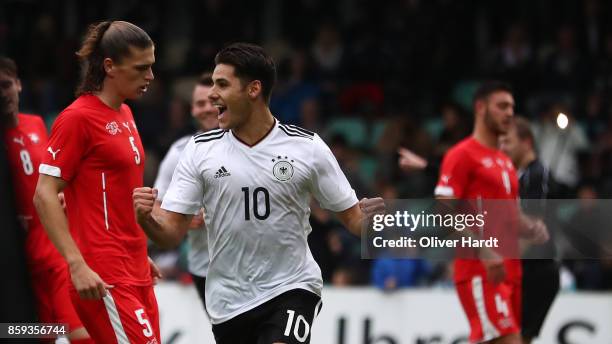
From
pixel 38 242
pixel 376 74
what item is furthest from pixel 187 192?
pixel 376 74

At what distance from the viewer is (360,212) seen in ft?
19.5

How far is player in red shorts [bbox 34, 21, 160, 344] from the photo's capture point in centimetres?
570

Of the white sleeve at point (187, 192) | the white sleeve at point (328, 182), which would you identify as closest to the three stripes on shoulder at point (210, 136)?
the white sleeve at point (187, 192)

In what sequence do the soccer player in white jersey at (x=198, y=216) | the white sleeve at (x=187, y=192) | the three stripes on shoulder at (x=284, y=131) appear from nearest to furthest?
the white sleeve at (x=187, y=192) → the three stripes on shoulder at (x=284, y=131) → the soccer player in white jersey at (x=198, y=216)

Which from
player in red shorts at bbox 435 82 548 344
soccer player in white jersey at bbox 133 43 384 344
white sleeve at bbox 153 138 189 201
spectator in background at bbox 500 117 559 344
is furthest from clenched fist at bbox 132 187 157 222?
spectator in background at bbox 500 117 559 344

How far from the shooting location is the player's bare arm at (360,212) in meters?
5.84

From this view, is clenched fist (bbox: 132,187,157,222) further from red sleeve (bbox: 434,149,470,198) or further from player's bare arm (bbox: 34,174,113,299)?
red sleeve (bbox: 434,149,470,198)

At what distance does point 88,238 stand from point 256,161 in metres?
0.96

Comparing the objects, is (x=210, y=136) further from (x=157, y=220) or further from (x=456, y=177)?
(x=456, y=177)

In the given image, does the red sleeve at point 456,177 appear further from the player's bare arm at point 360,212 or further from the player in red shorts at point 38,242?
the player in red shorts at point 38,242

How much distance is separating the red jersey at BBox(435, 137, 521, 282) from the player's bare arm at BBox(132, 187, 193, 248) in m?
2.96

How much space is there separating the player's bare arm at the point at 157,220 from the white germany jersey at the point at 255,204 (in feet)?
0.19

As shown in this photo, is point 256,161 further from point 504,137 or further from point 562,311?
point 562,311

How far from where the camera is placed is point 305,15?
1748cm
